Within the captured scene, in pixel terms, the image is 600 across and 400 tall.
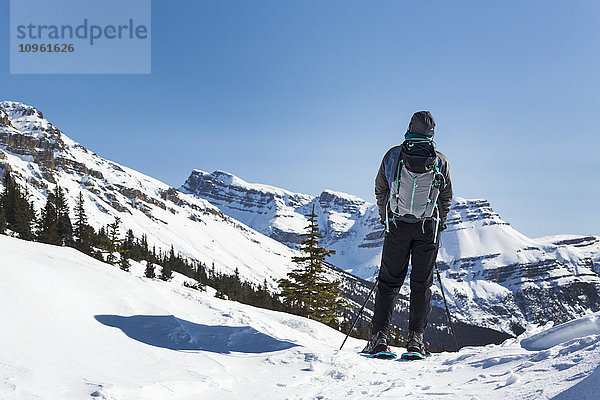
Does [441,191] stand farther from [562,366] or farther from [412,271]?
[562,366]

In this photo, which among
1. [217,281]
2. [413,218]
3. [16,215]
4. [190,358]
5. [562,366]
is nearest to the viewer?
[562,366]

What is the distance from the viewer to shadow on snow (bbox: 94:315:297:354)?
5.21m

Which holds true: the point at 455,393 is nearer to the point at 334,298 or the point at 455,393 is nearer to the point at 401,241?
the point at 401,241

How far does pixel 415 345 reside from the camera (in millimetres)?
5941

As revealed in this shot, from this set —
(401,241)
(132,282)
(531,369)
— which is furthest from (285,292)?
(531,369)

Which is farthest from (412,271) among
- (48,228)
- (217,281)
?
(217,281)

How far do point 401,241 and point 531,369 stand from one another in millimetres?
2415

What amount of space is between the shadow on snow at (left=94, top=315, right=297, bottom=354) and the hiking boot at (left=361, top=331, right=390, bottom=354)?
1277 millimetres

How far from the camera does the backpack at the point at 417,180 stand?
220 inches

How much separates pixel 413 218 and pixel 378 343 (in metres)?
2.01

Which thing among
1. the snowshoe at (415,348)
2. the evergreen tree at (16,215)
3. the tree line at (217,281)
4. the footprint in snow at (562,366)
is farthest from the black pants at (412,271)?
the evergreen tree at (16,215)

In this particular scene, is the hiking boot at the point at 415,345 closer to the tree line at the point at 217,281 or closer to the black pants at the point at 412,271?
the black pants at the point at 412,271

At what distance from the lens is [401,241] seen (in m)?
5.90

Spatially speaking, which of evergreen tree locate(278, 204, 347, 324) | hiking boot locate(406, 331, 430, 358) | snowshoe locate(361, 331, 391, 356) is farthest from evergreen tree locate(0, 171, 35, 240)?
hiking boot locate(406, 331, 430, 358)
